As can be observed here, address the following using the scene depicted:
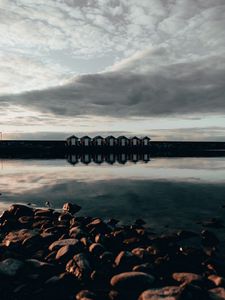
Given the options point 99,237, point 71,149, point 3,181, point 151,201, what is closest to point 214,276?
point 99,237

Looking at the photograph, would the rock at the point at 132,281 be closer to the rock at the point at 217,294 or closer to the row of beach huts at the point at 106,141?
the rock at the point at 217,294

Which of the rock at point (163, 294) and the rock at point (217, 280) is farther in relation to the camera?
the rock at point (217, 280)

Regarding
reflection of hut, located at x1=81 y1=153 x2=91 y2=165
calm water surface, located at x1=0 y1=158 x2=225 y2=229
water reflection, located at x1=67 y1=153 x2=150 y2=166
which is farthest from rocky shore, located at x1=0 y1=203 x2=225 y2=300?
reflection of hut, located at x1=81 y1=153 x2=91 y2=165

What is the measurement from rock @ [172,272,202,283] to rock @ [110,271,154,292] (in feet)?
2.35

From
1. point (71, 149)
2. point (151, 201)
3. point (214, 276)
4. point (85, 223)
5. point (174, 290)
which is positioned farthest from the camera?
point (71, 149)

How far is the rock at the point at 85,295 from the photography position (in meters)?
7.42

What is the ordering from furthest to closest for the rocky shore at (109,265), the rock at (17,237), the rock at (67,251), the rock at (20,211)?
1. the rock at (20,211)
2. the rock at (17,237)
3. the rock at (67,251)
4. the rocky shore at (109,265)

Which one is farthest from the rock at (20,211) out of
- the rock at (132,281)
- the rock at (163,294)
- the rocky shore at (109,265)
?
the rock at (163,294)

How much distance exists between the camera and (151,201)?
1959 centimetres

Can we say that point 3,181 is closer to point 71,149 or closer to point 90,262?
point 90,262

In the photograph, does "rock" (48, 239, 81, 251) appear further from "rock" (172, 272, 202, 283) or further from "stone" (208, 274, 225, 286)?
"stone" (208, 274, 225, 286)

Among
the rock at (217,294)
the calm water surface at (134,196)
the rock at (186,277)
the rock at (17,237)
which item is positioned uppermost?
the rock at (17,237)

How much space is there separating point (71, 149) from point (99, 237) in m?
89.6

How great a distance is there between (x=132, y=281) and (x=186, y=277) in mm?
1438
